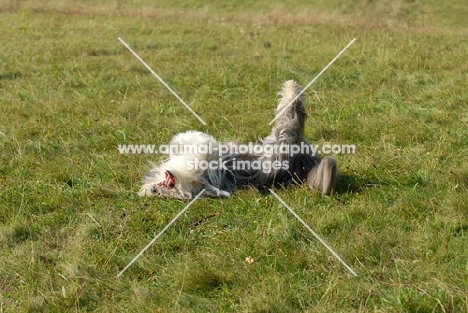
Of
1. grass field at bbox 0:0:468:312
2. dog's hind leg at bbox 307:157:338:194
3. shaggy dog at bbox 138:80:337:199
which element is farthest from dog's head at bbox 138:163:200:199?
dog's hind leg at bbox 307:157:338:194

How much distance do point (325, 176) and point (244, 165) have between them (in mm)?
782

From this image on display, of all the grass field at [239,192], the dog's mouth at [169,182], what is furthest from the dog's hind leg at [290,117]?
the dog's mouth at [169,182]

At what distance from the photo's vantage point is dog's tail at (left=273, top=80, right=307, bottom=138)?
554cm

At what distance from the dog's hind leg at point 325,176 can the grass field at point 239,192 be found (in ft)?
0.36

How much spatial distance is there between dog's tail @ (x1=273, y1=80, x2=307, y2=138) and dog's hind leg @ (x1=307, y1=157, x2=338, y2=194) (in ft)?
1.40

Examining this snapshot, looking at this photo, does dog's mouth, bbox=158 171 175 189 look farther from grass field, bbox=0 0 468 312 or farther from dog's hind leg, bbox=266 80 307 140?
dog's hind leg, bbox=266 80 307 140

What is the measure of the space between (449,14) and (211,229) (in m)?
16.0

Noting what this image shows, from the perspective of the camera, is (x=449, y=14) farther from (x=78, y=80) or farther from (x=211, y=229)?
(x=211, y=229)

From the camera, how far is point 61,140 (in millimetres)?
7113

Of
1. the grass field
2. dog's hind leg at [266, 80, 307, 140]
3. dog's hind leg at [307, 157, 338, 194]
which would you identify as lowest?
the grass field

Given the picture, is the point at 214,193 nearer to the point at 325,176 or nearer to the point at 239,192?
the point at 239,192

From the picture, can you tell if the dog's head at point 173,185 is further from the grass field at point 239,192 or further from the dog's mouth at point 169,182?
the grass field at point 239,192

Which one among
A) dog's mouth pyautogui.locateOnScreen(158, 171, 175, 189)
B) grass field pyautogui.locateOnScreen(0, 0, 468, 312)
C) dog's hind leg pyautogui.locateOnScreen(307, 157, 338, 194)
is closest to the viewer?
grass field pyautogui.locateOnScreen(0, 0, 468, 312)

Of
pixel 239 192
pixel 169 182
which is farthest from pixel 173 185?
pixel 239 192
